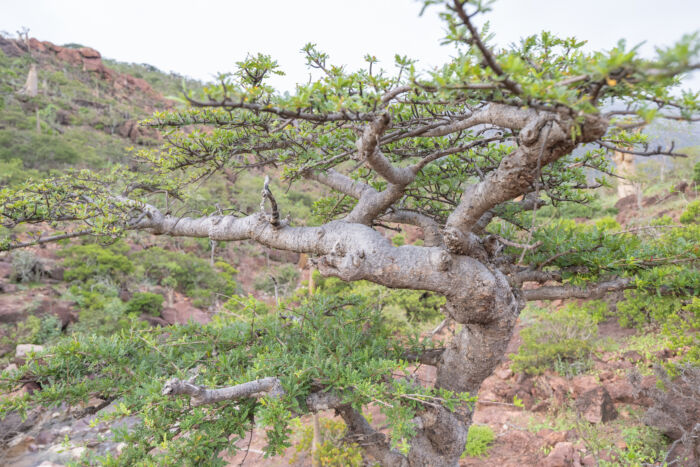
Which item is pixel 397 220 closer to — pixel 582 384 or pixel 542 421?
pixel 542 421

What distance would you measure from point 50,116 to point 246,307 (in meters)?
29.7

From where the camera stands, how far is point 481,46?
958 mm

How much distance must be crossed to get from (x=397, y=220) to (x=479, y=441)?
3.60 metres

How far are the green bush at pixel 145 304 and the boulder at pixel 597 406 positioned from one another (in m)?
10.0

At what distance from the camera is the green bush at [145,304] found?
9.36 m

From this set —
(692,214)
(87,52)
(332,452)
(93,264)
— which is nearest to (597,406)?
(332,452)

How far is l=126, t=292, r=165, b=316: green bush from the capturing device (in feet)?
30.7

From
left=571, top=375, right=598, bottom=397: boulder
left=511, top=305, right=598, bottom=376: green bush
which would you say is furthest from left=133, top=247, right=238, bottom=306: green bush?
left=571, top=375, right=598, bottom=397: boulder

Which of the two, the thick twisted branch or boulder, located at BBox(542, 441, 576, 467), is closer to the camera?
the thick twisted branch

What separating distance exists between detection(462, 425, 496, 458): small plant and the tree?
6.65ft

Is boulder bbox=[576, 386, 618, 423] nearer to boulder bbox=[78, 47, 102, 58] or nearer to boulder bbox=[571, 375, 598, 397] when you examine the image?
boulder bbox=[571, 375, 598, 397]

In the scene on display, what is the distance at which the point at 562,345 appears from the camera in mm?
5715

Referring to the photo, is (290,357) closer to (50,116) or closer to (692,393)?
(692,393)

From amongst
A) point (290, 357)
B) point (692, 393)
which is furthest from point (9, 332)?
point (692, 393)
